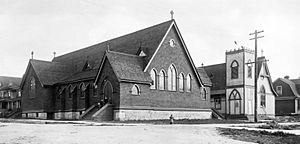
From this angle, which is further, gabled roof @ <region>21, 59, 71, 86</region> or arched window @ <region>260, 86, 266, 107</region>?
arched window @ <region>260, 86, 266, 107</region>

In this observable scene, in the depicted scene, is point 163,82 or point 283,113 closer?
point 163,82

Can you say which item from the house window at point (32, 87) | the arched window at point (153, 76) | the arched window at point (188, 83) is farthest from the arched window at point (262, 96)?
the house window at point (32, 87)

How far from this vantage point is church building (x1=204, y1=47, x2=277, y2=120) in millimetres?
57188

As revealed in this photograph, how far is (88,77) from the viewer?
4788 cm

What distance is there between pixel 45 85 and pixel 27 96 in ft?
21.0

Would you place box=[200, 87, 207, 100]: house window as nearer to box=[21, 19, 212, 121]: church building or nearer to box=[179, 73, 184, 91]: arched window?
box=[21, 19, 212, 121]: church building

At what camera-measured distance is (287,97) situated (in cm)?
7206

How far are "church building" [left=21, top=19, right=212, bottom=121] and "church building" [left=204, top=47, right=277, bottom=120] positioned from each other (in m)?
6.50

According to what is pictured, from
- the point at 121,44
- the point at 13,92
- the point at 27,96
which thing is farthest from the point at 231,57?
the point at 13,92

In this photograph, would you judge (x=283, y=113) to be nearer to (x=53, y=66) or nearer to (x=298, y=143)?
(x=53, y=66)

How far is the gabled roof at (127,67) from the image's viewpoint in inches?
1606

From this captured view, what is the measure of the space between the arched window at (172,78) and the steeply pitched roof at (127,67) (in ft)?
12.6

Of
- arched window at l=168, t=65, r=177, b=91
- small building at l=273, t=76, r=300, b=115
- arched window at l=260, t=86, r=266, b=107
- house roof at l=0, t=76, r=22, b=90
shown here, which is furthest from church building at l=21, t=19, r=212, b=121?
house roof at l=0, t=76, r=22, b=90

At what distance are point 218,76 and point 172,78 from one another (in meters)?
17.9
